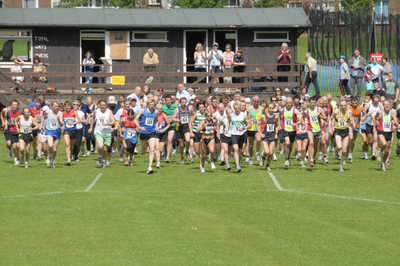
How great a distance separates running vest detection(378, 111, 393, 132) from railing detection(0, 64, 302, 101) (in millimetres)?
11815

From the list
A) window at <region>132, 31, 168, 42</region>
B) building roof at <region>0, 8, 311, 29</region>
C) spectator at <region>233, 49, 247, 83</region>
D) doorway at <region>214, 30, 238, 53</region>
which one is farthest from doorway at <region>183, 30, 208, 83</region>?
spectator at <region>233, 49, 247, 83</region>

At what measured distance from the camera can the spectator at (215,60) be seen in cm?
3462

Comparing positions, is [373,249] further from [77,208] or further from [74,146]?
[74,146]

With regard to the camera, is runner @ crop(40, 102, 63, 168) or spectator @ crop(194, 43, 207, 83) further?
spectator @ crop(194, 43, 207, 83)

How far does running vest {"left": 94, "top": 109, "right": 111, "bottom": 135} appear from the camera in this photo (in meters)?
23.4

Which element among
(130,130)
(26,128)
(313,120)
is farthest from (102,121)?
(313,120)

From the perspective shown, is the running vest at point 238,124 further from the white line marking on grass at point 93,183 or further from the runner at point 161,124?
the white line marking on grass at point 93,183

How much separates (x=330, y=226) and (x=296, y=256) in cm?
265

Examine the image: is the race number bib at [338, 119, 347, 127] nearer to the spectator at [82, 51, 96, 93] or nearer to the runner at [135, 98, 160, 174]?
the runner at [135, 98, 160, 174]

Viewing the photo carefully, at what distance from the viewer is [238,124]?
22641 millimetres

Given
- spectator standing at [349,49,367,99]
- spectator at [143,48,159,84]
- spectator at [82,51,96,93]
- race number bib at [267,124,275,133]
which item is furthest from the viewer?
spectator at [82,51,96,93]

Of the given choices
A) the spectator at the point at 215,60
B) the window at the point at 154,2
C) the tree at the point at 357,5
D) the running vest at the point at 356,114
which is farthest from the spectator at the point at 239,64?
the tree at the point at 357,5

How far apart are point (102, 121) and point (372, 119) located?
8.37 meters

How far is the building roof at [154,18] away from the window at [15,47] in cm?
64
